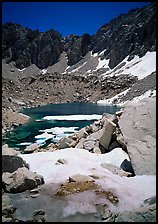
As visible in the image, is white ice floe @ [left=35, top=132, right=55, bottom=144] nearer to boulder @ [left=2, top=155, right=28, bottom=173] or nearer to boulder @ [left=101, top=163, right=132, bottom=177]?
boulder @ [left=101, top=163, right=132, bottom=177]

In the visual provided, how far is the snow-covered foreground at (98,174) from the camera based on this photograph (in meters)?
9.41

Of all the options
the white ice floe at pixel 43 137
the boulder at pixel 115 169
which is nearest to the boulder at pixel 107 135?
the boulder at pixel 115 169

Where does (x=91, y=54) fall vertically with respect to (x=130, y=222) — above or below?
above

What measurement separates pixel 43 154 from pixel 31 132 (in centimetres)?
2048

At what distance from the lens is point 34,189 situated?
1042 cm

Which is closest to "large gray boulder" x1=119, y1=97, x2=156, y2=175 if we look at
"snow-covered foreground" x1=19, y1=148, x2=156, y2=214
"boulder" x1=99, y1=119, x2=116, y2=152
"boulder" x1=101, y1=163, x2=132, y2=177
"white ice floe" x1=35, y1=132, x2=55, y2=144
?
"snow-covered foreground" x1=19, y1=148, x2=156, y2=214

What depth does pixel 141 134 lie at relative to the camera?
1244 centimetres

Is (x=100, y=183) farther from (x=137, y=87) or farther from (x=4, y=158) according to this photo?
(x=137, y=87)

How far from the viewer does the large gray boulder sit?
11293 mm

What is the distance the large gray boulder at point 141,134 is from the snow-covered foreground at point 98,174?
57 centimetres

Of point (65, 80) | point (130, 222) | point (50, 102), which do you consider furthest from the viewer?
point (65, 80)

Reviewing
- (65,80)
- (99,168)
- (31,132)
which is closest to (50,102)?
(65,80)

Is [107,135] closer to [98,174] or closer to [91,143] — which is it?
[91,143]

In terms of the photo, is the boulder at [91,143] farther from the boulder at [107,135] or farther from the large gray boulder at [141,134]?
the large gray boulder at [141,134]
